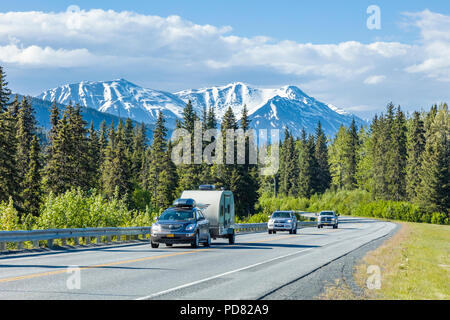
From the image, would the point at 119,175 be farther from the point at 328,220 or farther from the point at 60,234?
the point at 60,234

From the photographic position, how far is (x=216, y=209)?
26.5 m

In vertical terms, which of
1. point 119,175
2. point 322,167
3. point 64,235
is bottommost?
point 64,235

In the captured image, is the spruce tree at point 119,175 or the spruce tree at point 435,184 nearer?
the spruce tree at point 119,175

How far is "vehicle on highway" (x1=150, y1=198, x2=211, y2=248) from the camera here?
22.2 meters

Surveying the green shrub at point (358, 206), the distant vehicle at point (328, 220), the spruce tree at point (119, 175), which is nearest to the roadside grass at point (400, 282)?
the distant vehicle at point (328, 220)

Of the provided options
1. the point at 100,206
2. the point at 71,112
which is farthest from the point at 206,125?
the point at 100,206

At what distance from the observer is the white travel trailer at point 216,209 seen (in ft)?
86.7

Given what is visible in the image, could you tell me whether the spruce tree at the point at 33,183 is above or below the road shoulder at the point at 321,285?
above

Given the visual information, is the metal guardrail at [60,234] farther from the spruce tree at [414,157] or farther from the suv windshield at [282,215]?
the spruce tree at [414,157]

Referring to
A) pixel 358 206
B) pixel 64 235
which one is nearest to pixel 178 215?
pixel 64 235

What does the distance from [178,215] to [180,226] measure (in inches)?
35.9

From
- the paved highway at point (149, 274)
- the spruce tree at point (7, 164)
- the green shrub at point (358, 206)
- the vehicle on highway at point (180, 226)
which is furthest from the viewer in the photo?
the green shrub at point (358, 206)

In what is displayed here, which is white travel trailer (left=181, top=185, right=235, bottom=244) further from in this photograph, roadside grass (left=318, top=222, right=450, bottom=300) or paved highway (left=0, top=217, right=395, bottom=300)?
roadside grass (left=318, top=222, right=450, bottom=300)

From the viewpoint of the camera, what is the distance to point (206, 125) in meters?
99.8
